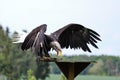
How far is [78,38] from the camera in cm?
1142

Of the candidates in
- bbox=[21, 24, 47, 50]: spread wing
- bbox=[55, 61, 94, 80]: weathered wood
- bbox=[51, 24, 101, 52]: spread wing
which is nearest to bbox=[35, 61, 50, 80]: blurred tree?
bbox=[51, 24, 101, 52]: spread wing

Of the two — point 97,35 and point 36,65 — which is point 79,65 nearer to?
point 97,35

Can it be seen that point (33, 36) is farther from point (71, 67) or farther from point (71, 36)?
point (71, 67)

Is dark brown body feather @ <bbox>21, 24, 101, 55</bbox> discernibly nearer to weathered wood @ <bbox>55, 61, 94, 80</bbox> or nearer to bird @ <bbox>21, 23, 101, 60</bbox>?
bird @ <bbox>21, 23, 101, 60</bbox>

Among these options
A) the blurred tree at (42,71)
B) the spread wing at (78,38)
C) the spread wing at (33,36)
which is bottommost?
the blurred tree at (42,71)

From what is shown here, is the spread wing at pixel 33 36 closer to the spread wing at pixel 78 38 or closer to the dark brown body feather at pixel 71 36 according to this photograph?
the dark brown body feather at pixel 71 36

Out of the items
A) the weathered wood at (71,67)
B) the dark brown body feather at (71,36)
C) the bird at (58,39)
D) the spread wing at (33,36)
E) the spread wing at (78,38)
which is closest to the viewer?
the weathered wood at (71,67)

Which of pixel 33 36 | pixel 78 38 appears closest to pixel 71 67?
→ pixel 33 36

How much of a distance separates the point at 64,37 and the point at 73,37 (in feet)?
0.58

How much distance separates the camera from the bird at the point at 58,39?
9625mm

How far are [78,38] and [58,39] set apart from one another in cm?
85

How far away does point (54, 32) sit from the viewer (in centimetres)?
1049

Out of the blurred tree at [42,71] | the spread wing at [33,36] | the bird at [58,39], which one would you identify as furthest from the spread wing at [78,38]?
the blurred tree at [42,71]

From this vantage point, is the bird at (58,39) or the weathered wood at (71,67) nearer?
the weathered wood at (71,67)
